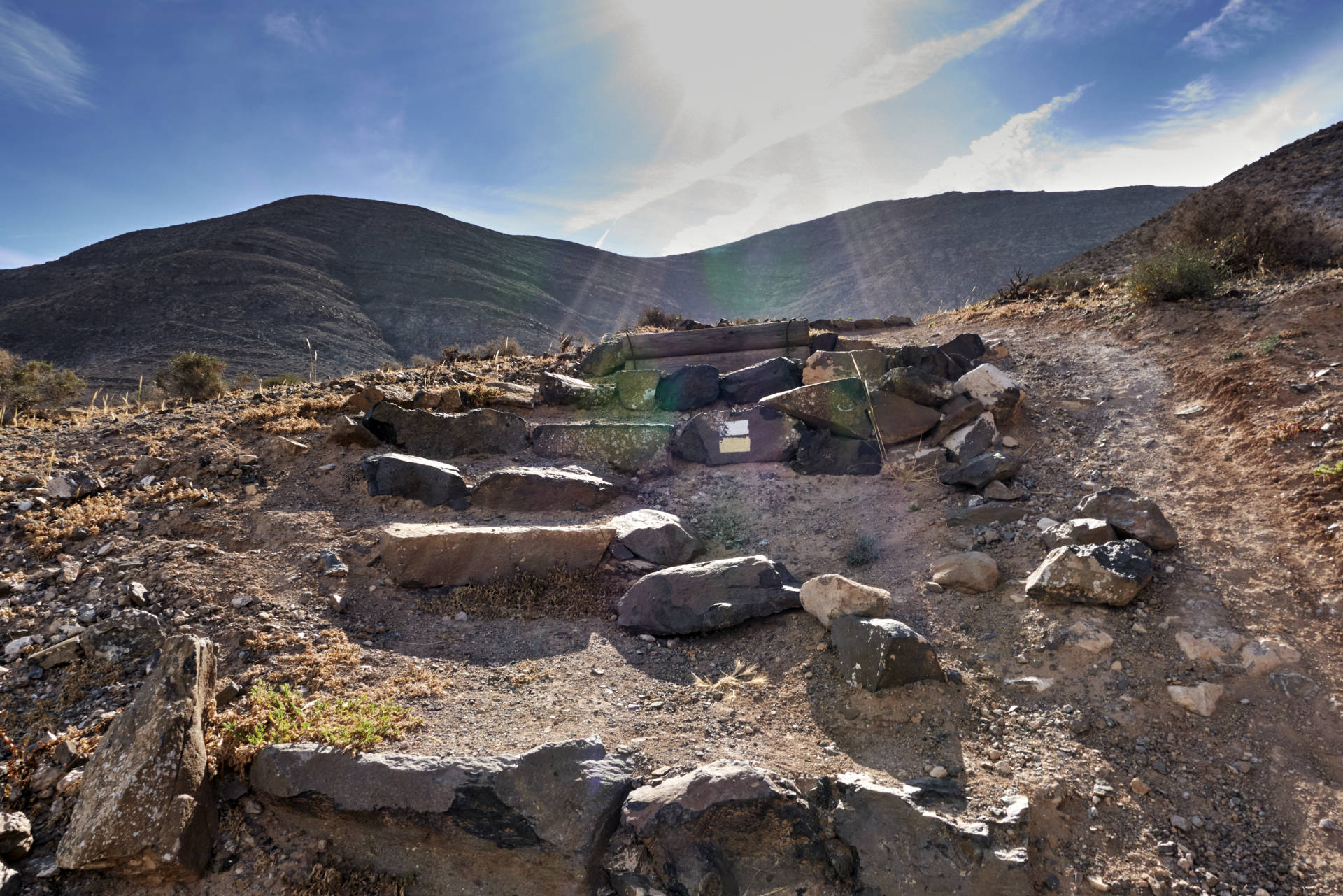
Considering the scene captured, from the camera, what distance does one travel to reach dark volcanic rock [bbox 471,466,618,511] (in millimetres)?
5797

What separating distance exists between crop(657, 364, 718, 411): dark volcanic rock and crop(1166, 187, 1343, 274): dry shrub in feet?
21.5

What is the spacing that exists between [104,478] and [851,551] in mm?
6492

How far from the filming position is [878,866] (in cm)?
240

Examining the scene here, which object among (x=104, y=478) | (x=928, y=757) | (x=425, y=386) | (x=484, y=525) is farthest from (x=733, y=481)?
(x=104, y=478)

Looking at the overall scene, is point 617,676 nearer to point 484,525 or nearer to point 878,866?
point 878,866

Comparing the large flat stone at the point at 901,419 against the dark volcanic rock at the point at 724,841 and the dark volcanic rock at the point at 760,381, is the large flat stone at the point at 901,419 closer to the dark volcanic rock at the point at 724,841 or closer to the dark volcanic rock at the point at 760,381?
the dark volcanic rock at the point at 760,381

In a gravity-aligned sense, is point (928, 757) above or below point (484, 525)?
below

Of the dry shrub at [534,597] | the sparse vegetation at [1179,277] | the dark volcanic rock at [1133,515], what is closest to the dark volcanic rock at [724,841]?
the dry shrub at [534,597]

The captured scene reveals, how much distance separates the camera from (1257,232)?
31.3 ft

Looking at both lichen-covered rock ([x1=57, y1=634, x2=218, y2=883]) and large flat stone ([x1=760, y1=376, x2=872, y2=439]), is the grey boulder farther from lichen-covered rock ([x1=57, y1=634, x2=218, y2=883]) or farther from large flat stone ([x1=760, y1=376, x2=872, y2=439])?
lichen-covered rock ([x1=57, y1=634, x2=218, y2=883])

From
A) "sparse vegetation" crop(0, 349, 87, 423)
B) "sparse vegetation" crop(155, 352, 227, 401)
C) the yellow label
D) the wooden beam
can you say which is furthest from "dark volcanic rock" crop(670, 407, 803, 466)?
"sparse vegetation" crop(0, 349, 87, 423)

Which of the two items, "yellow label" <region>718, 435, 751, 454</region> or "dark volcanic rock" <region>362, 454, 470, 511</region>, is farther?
"yellow label" <region>718, 435, 751, 454</region>

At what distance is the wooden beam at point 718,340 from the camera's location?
33.4 feet

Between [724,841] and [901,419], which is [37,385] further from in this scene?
[724,841]
